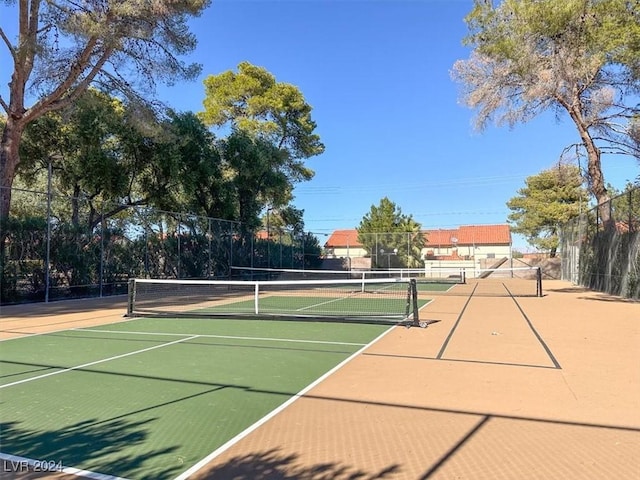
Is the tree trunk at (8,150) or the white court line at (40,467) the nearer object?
the white court line at (40,467)

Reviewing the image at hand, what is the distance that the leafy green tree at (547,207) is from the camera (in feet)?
118

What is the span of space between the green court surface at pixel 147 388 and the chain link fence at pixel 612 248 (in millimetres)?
10723

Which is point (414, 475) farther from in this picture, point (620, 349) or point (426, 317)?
point (426, 317)

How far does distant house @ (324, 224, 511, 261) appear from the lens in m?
40.0

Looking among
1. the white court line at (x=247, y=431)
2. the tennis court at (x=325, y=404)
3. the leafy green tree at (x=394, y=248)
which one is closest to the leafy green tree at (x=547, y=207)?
the leafy green tree at (x=394, y=248)

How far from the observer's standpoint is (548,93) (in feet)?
53.9

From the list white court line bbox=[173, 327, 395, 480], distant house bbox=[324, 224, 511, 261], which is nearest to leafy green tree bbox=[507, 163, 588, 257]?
distant house bbox=[324, 224, 511, 261]

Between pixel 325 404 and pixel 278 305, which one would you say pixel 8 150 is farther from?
pixel 325 404

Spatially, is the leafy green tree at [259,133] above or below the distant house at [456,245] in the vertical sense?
above

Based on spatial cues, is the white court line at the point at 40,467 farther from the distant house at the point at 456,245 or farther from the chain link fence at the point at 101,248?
the distant house at the point at 456,245

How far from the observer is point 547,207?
36500 millimetres

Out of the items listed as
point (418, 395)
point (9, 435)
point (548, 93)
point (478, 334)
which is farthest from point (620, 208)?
point (9, 435)

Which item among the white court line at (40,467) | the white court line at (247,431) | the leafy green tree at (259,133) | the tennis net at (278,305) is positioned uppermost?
the leafy green tree at (259,133)

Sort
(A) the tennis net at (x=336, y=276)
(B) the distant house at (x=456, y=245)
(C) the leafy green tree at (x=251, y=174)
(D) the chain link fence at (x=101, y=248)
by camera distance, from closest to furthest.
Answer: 1. (D) the chain link fence at (x=101, y=248)
2. (A) the tennis net at (x=336, y=276)
3. (C) the leafy green tree at (x=251, y=174)
4. (B) the distant house at (x=456, y=245)
